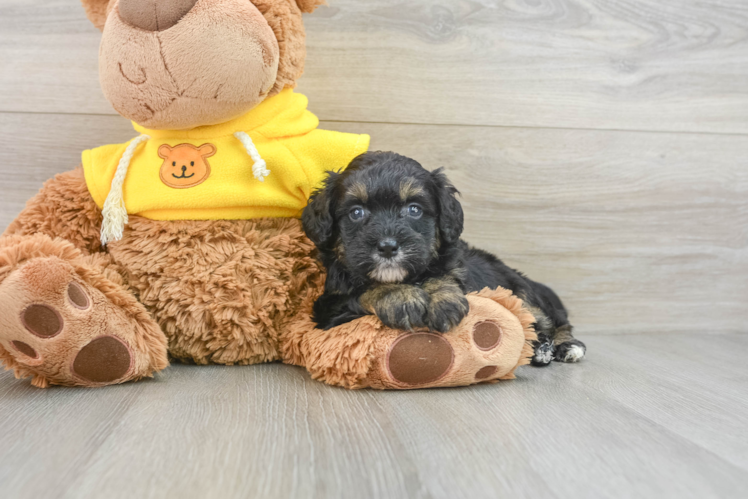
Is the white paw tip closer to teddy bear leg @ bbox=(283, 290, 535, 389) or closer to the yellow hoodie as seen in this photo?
teddy bear leg @ bbox=(283, 290, 535, 389)

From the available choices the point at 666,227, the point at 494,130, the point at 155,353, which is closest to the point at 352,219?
the point at 155,353

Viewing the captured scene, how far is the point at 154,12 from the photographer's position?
1468mm

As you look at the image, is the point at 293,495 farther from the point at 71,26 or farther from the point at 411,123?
the point at 71,26

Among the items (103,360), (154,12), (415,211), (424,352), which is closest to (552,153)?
(415,211)

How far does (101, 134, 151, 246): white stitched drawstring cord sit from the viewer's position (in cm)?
166

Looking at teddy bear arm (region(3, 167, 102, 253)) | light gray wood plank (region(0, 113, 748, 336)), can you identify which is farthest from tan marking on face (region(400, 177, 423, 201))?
teddy bear arm (region(3, 167, 102, 253))

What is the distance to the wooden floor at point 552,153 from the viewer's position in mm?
1513

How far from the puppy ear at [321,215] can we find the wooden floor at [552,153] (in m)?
0.41

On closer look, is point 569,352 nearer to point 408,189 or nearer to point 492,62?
point 408,189

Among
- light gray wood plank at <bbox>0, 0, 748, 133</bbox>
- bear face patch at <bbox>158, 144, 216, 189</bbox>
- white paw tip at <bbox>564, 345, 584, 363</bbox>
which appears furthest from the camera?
light gray wood plank at <bbox>0, 0, 748, 133</bbox>

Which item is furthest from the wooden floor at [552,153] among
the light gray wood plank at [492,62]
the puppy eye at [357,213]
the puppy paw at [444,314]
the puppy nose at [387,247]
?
the puppy eye at [357,213]

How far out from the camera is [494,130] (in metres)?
2.36

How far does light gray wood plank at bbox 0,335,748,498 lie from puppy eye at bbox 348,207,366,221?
0.47m

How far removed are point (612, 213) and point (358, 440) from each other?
1.75m
